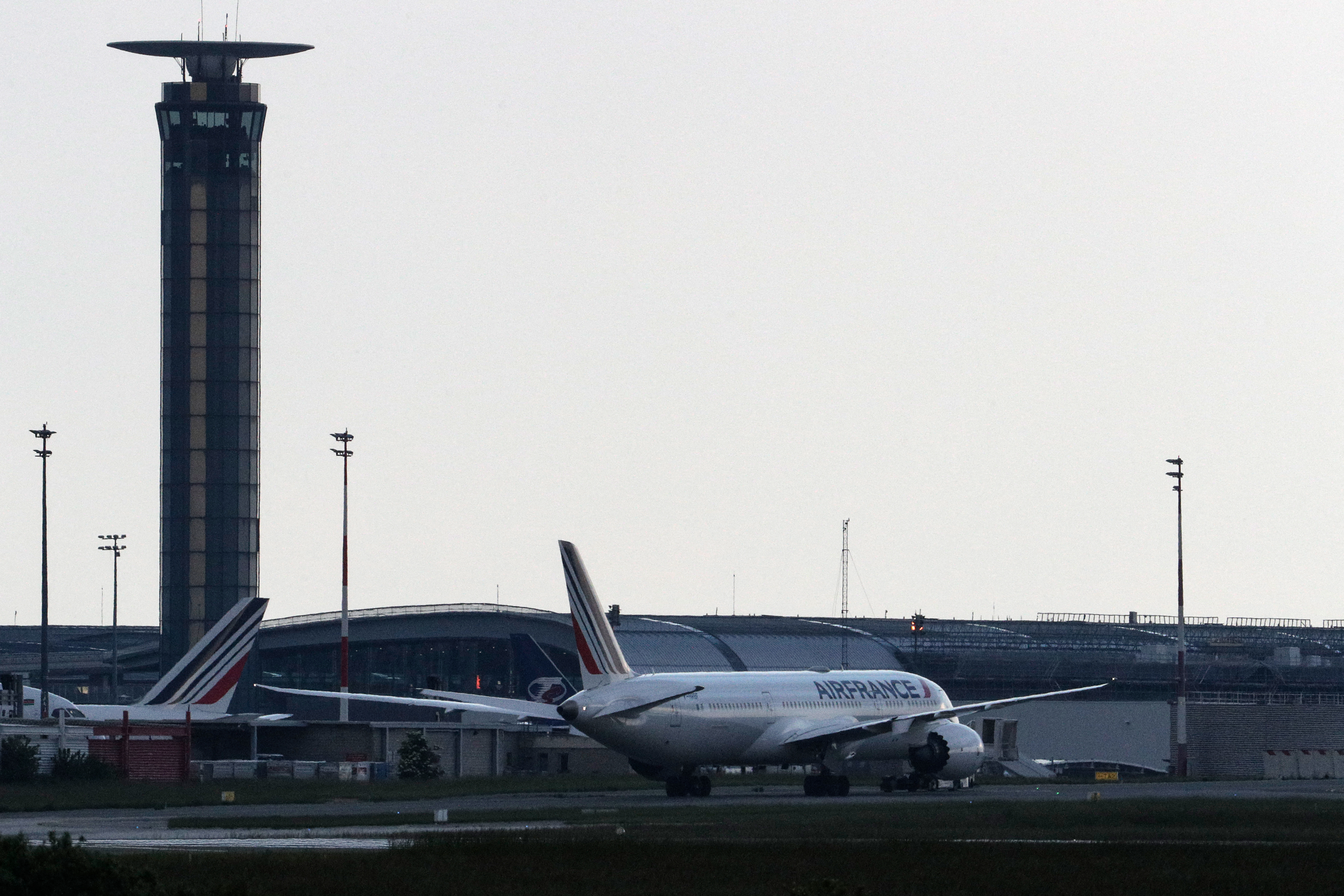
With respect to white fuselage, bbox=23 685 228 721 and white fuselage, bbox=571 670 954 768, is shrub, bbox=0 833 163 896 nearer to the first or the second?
white fuselage, bbox=571 670 954 768

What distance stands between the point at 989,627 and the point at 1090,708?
23.8 meters

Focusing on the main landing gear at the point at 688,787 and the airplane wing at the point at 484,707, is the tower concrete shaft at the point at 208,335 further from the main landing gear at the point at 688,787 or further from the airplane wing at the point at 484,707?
the main landing gear at the point at 688,787

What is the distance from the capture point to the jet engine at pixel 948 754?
62.4 meters

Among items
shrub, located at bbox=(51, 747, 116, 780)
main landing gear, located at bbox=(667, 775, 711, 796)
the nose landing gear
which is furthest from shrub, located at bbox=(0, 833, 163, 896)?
shrub, located at bbox=(51, 747, 116, 780)

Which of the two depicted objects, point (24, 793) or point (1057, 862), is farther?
point (24, 793)

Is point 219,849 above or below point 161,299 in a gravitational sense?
below

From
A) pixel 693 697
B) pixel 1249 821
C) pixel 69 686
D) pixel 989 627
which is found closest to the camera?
pixel 1249 821

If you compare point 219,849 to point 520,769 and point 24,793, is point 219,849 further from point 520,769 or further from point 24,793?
point 520,769

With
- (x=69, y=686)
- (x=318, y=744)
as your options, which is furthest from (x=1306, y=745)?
(x=69, y=686)

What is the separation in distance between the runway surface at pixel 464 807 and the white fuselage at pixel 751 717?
54.5 inches

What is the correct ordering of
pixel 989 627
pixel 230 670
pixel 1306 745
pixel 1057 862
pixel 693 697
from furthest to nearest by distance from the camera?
1. pixel 989 627
2. pixel 1306 745
3. pixel 230 670
4. pixel 693 697
5. pixel 1057 862

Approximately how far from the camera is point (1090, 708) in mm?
A: 112125

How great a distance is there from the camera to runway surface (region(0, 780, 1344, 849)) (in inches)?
1543

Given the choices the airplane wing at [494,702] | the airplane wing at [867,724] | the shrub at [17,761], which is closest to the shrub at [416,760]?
the airplane wing at [494,702]
